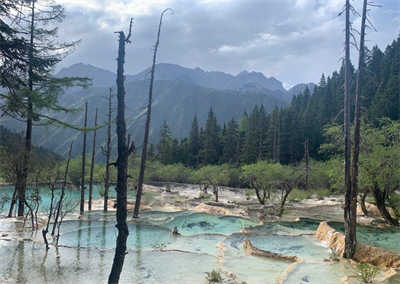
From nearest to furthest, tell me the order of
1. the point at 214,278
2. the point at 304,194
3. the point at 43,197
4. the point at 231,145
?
1. the point at 214,278
2. the point at 304,194
3. the point at 43,197
4. the point at 231,145

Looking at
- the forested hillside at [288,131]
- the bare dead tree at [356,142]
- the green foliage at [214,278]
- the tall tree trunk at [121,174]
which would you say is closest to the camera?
the tall tree trunk at [121,174]

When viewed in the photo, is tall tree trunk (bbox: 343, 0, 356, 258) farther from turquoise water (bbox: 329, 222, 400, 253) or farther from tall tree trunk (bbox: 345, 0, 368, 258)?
turquoise water (bbox: 329, 222, 400, 253)

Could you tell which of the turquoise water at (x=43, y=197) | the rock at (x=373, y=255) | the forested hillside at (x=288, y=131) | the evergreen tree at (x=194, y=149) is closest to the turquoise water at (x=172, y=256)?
the rock at (x=373, y=255)

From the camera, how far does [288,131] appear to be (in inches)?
2217

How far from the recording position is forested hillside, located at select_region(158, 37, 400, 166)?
50.2 metres

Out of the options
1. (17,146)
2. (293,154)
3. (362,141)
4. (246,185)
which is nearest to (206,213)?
(362,141)

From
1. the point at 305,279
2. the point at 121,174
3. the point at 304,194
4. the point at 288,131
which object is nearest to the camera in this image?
the point at 121,174

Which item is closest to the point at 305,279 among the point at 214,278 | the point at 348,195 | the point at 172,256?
the point at 214,278

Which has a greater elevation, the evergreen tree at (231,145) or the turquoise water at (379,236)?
the evergreen tree at (231,145)

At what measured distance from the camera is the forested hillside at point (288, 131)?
50.2m

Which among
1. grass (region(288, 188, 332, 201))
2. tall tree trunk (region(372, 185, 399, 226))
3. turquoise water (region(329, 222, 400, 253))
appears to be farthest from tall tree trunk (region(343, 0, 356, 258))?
grass (region(288, 188, 332, 201))

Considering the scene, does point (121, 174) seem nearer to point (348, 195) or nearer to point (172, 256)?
point (172, 256)

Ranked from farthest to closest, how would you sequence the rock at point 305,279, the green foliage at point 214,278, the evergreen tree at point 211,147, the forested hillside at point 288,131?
the evergreen tree at point 211,147 < the forested hillside at point 288,131 < the rock at point 305,279 < the green foliage at point 214,278

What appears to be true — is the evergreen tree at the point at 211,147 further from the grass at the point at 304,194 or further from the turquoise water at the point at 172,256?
the turquoise water at the point at 172,256
